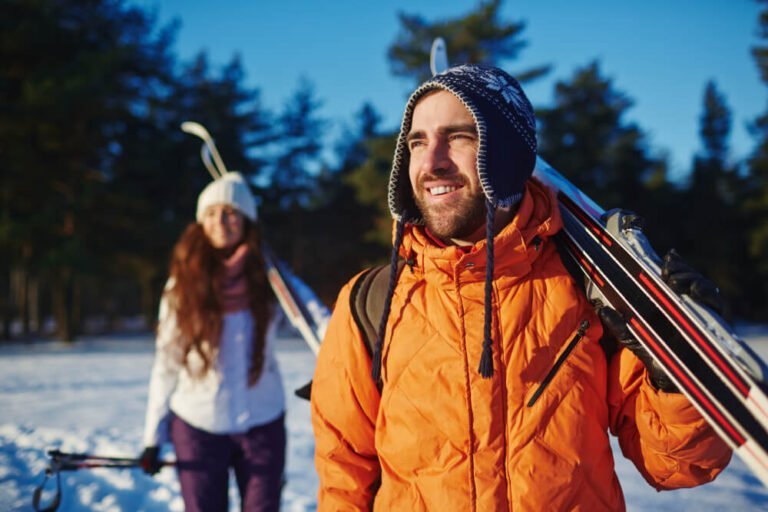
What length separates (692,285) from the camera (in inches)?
44.6

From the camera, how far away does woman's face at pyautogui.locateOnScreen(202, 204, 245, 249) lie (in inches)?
112

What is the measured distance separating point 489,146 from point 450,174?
0.49ft

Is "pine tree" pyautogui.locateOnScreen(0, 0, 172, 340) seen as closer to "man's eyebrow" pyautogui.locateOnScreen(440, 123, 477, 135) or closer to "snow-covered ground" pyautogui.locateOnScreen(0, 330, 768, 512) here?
"snow-covered ground" pyautogui.locateOnScreen(0, 330, 768, 512)

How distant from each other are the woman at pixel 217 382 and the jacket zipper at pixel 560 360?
1749mm

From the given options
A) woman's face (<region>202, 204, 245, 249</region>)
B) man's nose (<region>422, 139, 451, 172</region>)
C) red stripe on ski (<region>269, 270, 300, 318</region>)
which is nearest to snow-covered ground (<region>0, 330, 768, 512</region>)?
red stripe on ski (<region>269, 270, 300, 318</region>)

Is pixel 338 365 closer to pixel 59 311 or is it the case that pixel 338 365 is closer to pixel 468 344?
pixel 468 344

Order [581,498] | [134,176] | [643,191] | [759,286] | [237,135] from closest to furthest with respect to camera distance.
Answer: [581,498] < [134,176] < [237,135] < [643,191] < [759,286]

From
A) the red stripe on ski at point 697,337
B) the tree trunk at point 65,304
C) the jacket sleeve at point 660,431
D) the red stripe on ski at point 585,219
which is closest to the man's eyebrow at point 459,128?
the red stripe on ski at point 585,219

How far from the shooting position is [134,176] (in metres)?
18.1

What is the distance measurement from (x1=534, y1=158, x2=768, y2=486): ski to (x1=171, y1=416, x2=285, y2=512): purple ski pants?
193cm

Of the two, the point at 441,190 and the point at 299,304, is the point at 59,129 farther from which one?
the point at 441,190

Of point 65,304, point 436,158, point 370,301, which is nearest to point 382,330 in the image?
point 370,301

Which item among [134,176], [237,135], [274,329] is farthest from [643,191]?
[274,329]

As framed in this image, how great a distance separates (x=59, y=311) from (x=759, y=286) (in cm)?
3699
